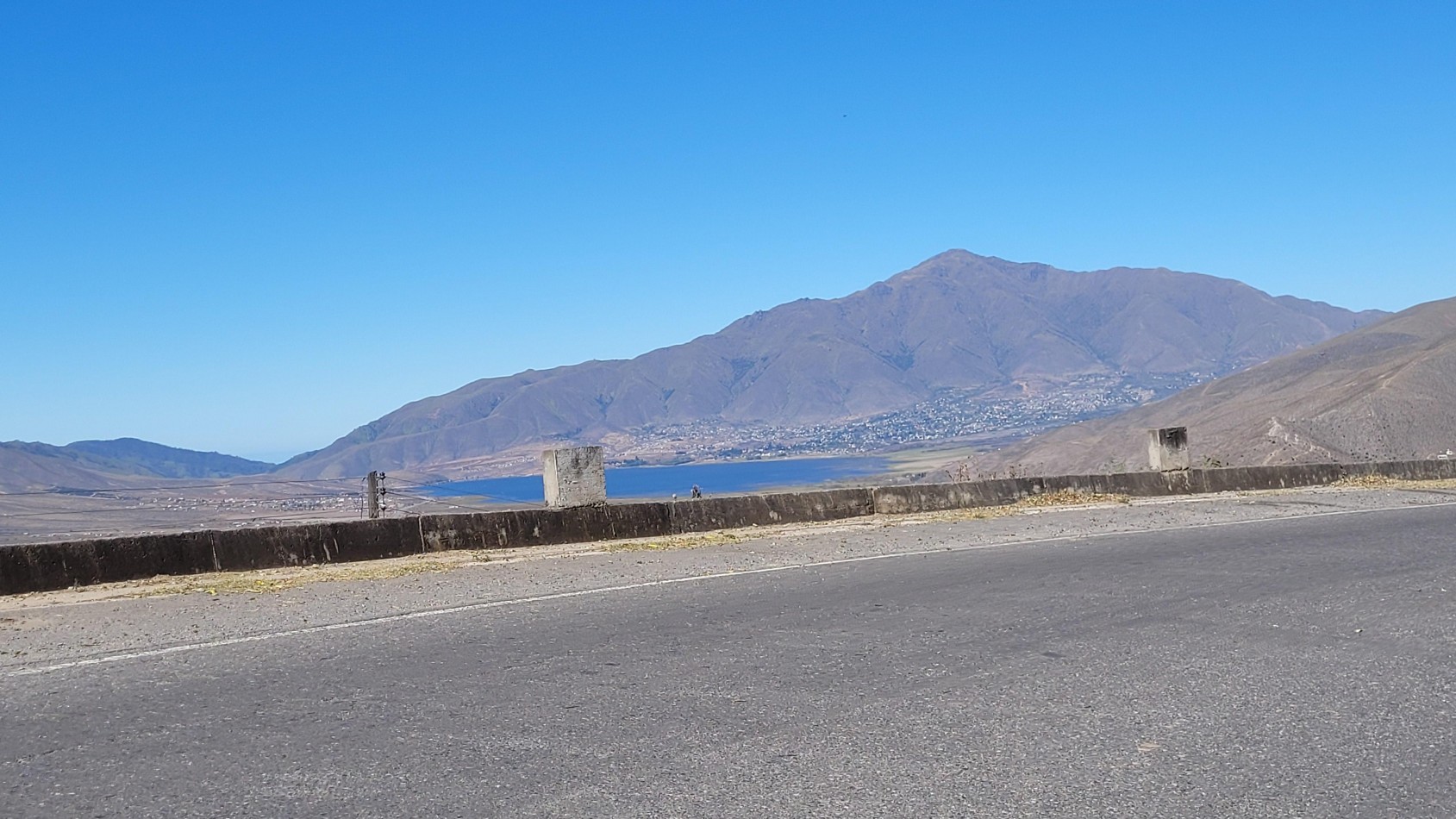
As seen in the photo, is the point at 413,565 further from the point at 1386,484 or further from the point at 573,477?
the point at 1386,484

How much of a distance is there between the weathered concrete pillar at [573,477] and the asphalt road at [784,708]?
4.47 m

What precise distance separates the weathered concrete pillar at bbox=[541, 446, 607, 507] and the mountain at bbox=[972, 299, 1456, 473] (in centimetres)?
1202

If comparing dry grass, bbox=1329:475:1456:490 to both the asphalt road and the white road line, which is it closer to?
the white road line

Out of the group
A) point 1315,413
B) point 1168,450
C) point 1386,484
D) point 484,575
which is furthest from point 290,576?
point 1315,413

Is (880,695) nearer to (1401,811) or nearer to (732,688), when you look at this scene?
(732,688)

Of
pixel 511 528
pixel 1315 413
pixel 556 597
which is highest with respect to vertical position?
pixel 1315 413

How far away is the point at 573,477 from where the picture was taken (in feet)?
47.9

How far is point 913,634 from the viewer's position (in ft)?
26.1

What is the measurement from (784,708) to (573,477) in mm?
8811

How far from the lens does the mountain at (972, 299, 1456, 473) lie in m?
70.3

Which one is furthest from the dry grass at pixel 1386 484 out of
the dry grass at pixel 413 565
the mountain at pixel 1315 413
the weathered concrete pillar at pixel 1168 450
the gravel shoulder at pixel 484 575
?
the dry grass at pixel 413 565

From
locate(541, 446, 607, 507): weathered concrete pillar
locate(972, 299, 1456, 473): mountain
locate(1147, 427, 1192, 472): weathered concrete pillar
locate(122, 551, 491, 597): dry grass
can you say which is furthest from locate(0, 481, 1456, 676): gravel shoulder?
locate(972, 299, 1456, 473): mountain

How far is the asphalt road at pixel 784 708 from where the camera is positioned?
189 inches

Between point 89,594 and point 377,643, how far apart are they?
430 centimetres
